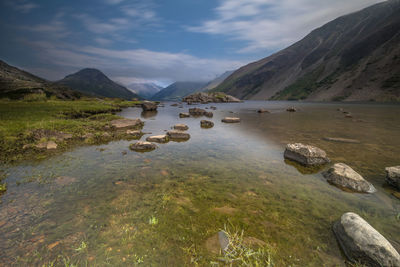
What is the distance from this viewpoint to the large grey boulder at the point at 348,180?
21.4 feet

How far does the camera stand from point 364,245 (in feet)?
11.8

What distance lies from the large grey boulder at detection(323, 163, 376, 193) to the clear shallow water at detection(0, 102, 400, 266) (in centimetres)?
34

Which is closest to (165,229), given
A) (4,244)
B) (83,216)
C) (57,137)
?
(83,216)

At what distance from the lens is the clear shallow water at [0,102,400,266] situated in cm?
384

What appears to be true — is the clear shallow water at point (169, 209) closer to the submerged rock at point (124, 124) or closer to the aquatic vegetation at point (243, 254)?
the aquatic vegetation at point (243, 254)

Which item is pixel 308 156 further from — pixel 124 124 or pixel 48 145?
pixel 124 124

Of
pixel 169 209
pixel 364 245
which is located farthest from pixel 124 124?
pixel 364 245

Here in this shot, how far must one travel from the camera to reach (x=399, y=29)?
513 feet

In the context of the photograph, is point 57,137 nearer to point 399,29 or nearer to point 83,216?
point 83,216

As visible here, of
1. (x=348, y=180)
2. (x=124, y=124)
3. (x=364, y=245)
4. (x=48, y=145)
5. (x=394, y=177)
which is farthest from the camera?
(x=124, y=124)

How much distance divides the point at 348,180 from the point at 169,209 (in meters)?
7.53

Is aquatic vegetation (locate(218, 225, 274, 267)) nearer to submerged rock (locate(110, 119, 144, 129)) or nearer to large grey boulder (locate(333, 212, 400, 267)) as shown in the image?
large grey boulder (locate(333, 212, 400, 267))

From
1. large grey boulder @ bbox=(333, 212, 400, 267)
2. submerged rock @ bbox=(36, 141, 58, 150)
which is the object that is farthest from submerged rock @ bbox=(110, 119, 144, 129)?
large grey boulder @ bbox=(333, 212, 400, 267)

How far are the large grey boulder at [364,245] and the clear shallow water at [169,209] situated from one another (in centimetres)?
28
